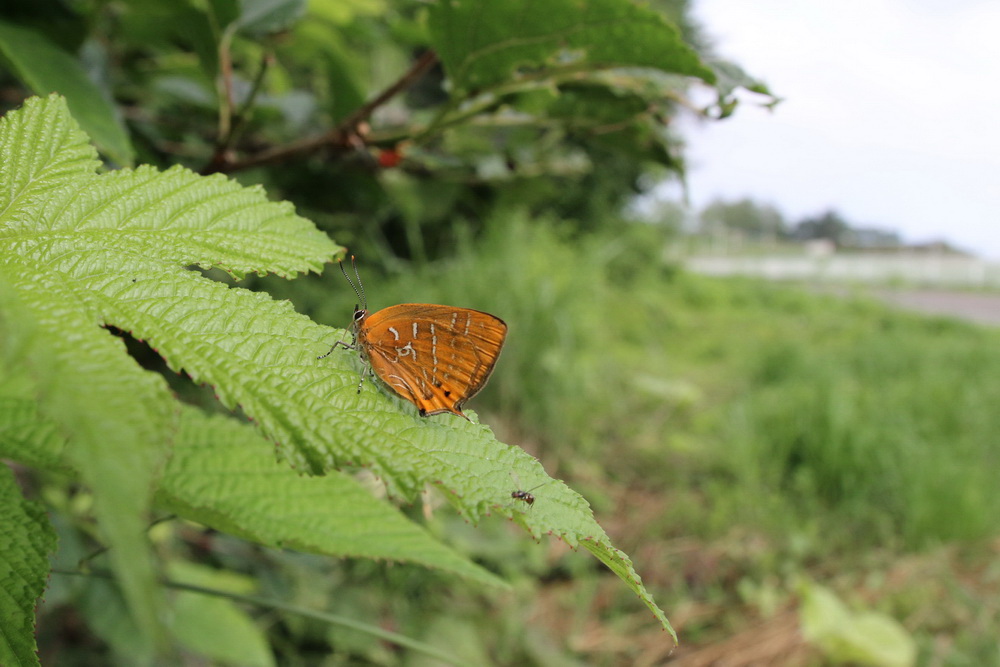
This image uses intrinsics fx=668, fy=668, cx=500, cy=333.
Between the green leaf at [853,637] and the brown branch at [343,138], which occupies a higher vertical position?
the brown branch at [343,138]

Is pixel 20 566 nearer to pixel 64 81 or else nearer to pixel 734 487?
pixel 64 81

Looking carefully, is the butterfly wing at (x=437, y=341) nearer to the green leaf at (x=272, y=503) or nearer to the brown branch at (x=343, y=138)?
the green leaf at (x=272, y=503)

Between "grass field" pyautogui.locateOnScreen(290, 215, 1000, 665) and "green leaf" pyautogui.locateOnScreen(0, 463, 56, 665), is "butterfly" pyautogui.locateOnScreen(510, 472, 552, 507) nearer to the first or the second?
"green leaf" pyautogui.locateOnScreen(0, 463, 56, 665)

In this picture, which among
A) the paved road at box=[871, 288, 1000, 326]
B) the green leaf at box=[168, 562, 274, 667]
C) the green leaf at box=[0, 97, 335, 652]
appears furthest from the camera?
the paved road at box=[871, 288, 1000, 326]

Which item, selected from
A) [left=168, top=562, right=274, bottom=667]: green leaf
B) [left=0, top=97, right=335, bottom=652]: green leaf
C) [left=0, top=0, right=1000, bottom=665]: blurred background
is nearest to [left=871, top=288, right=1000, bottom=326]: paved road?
[left=0, top=0, right=1000, bottom=665]: blurred background

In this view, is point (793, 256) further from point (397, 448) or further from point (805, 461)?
point (397, 448)

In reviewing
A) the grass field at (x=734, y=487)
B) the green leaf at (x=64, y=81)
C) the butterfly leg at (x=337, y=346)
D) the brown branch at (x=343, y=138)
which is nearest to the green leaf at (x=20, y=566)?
the butterfly leg at (x=337, y=346)

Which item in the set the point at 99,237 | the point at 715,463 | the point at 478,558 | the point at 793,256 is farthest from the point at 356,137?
the point at 793,256
